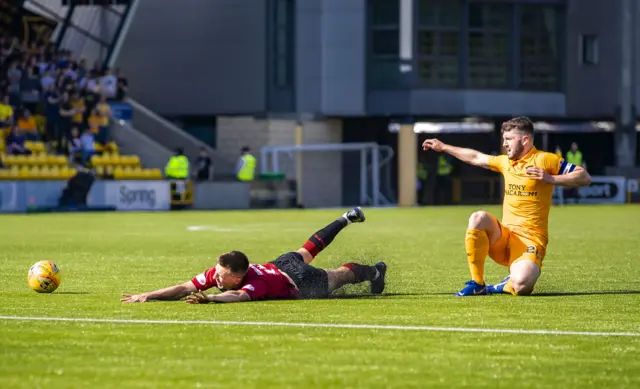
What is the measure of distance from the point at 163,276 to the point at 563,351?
902 centimetres

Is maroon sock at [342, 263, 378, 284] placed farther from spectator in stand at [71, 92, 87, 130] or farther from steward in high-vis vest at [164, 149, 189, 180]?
spectator in stand at [71, 92, 87, 130]

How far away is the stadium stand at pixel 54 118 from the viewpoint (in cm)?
4581

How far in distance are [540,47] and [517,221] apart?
45118 mm

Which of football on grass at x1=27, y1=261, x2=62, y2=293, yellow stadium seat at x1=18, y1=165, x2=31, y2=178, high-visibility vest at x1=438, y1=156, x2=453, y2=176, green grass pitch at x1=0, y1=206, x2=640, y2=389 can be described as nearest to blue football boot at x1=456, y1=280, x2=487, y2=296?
green grass pitch at x1=0, y1=206, x2=640, y2=389

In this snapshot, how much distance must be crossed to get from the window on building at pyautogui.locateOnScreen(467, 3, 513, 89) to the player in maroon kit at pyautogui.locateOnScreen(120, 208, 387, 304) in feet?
142

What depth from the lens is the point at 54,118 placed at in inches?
1880

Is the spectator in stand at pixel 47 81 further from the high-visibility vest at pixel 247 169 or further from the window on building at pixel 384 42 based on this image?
the window on building at pixel 384 42

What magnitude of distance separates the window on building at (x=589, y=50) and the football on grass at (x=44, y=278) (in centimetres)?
4768

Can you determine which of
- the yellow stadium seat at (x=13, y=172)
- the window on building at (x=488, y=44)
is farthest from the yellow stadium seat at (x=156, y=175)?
the window on building at (x=488, y=44)

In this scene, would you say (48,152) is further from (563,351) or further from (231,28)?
(563,351)

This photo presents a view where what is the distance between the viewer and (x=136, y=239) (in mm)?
28906

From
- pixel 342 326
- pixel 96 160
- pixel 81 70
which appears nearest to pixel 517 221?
pixel 342 326

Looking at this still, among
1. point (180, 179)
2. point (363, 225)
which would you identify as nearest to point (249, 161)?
point (180, 179)

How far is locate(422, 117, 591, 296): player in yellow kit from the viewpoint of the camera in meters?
14.6
